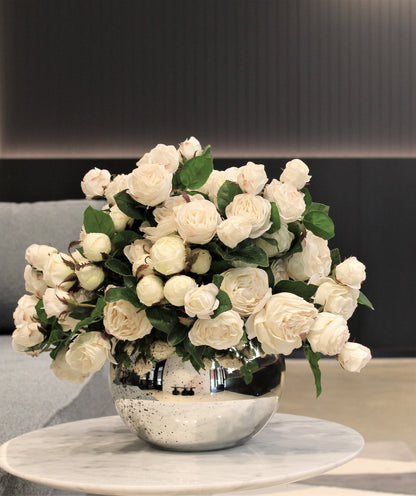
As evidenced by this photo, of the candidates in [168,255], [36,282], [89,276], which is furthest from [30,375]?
[168,255]

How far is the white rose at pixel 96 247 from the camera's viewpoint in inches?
33.6

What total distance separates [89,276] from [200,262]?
15cm

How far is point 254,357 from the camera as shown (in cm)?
89

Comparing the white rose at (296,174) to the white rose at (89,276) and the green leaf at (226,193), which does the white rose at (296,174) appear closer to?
the green leaf at (226,193)

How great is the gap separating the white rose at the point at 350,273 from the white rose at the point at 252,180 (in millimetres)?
152

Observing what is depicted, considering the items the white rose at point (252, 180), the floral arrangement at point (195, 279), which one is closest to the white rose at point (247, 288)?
the floral arrangement at point (195, 279)

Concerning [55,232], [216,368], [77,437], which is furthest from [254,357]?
[55,232]

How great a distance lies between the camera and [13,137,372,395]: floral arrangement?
2.62 feet

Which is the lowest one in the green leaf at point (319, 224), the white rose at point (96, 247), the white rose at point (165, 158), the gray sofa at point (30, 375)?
the gray sofa at point (30, 375)

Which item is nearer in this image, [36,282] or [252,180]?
[252,180]

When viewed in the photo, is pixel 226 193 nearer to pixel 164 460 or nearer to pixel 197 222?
pixel 197 222

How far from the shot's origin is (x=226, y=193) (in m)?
0.86

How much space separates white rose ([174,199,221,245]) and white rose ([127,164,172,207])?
42 millimetres

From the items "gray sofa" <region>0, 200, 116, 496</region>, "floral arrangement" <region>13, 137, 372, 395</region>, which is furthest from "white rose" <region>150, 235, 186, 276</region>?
"gray sofa" <region>0, 200, 116, 496</region>
